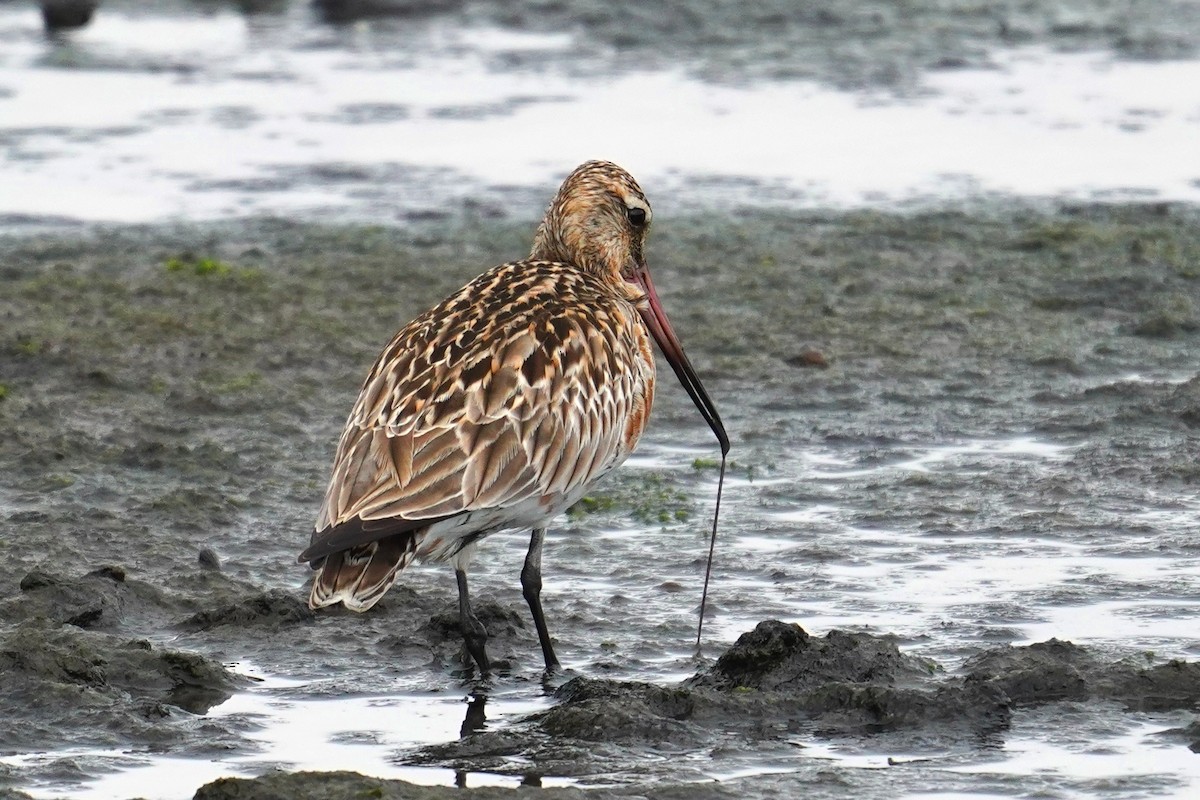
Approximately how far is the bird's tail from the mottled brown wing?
0.10m

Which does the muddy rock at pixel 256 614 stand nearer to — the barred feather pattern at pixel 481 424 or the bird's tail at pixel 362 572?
the barred feather pattern at pixel 481 424

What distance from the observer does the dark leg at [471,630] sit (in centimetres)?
610

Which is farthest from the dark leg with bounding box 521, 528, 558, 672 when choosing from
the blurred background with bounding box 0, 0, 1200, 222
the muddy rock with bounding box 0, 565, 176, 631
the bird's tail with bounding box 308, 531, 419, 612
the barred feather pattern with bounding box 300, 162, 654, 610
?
the blurred background with bounding box 0, 0, 1200, 222

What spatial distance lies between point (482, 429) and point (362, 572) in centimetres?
57

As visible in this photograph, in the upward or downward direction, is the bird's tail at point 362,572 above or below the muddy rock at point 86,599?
above

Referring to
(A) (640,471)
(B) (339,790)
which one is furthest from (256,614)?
(A) (640,471)

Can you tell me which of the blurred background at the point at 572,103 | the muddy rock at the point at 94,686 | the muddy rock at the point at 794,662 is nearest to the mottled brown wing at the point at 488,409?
the muddy rock at the point at 94,686

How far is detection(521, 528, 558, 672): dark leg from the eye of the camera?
6.20 m

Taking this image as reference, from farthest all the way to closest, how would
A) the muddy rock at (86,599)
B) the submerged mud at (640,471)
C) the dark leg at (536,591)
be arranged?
the muddy rock at (86,599) < the dark leg at (536,591) < the submerged mud at (640,471)

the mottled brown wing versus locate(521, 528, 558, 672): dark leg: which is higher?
the mottled brown wing

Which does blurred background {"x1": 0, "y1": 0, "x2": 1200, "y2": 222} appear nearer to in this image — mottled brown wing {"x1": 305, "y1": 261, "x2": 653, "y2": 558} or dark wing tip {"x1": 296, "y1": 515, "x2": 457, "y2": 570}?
mottled brown wing {"x1": 305, "y1": 261, "x2": 653, "y2": 558}

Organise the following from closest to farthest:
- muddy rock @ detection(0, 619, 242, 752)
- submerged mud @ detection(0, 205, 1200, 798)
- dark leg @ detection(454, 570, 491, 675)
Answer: muddy rock @ detection(0, 619, 242, 752)
submerged mud @ detection(0, 205, 1200, 798)
dark leg @ detection(454, 570, 491, 675)

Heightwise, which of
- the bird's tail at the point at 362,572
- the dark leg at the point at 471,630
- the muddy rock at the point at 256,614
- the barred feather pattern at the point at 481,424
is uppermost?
the barred feather pattern at the point at 481,424

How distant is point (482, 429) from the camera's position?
588cm
